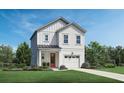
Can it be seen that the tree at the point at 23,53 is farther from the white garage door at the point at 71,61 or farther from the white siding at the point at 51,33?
the white garage door at the point at 71,61

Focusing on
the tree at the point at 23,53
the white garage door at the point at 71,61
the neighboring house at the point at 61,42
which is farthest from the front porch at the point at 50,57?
the tree at the point at 23,53

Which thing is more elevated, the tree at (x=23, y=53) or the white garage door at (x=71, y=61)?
the tree at (x=23, y=53)

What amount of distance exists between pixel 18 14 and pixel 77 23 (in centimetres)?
687

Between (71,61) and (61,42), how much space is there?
7.79 feet

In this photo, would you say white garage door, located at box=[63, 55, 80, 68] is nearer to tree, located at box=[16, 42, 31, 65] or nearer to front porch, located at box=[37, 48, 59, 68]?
front porch, located at box=[37, 48, 59, 68]

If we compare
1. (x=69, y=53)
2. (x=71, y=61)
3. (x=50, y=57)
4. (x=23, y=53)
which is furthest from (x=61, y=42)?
(x=23, y=53)

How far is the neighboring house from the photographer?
32562mm

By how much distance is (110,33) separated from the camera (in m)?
36.1

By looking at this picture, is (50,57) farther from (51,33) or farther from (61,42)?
(51,33)

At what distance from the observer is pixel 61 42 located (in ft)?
107

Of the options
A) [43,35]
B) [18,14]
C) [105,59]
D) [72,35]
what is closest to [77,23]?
[72,35]

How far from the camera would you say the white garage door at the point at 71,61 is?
1284 inches
